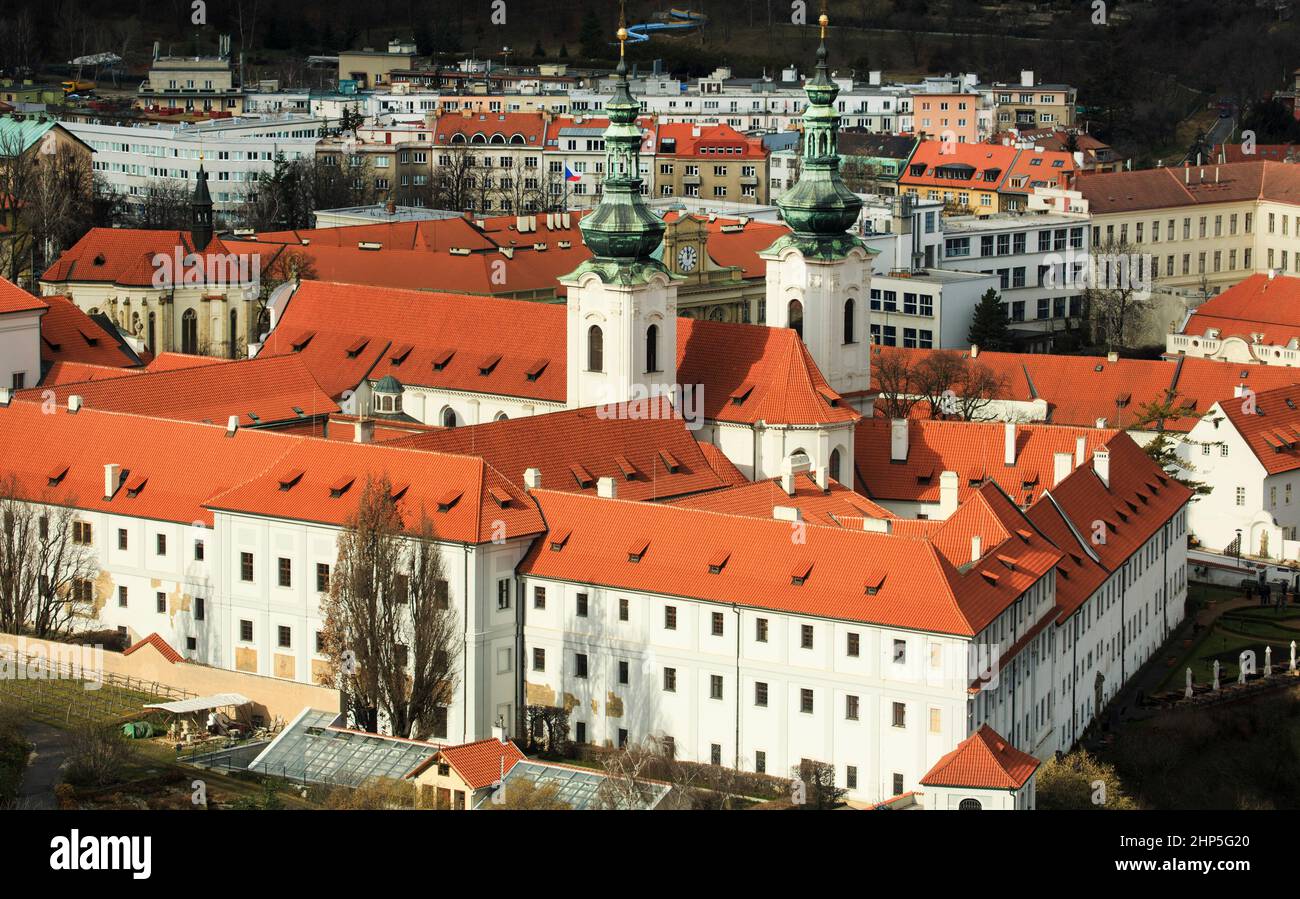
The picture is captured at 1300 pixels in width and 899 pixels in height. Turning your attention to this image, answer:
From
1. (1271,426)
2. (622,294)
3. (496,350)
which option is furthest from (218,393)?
(1271,426)

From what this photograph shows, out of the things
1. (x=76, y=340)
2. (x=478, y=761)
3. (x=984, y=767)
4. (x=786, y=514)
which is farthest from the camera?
(x=76, y=340)

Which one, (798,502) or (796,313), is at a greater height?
(796,313)

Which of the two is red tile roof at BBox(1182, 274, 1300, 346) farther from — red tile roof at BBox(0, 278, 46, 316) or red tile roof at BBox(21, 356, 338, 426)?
red tile roof at BBox(0, 278, 46, 316)

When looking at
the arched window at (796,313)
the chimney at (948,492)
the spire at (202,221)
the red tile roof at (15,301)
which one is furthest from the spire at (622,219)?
the spire at (202,221)

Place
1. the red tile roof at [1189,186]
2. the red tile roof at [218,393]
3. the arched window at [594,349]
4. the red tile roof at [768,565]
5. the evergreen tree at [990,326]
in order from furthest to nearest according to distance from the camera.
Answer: the red tile roof at [1189,186]
the evergreen tree at [990,326]
the red tile roof at [218,393]
the arched window at [594,349]
the red tile roof at [768,565]

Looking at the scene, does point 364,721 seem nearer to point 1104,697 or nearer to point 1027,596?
point 1027,596

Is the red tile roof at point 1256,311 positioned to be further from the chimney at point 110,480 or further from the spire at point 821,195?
the chimney at point 110,480

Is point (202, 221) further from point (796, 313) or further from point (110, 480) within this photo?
point (110, 480)
